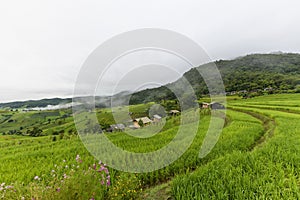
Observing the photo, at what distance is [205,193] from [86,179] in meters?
2.22

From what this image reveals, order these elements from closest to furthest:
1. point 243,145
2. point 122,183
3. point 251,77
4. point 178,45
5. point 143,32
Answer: point 122,183 < point 143,32 < point 178,45 < point 243,145 < point 251,77

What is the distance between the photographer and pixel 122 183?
384cm

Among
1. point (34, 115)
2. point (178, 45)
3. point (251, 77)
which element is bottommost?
point (34, 115)

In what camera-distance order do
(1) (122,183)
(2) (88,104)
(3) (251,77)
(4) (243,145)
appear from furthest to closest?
(3) (251,77), (4) (243,145), (2) (88,104), (1) (122,183)

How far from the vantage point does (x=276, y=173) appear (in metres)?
4.00

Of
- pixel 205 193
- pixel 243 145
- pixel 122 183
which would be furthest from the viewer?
pixel 243 145

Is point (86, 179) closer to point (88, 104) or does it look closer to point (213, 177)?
point (213, 177)

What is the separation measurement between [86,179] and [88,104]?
3197 mm

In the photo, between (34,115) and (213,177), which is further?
(34,115)

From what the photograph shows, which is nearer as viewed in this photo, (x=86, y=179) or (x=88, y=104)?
(x=86, y=179)

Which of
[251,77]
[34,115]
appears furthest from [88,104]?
[251,77]

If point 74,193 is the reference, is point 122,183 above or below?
below

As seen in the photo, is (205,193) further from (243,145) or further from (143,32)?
(243,145)

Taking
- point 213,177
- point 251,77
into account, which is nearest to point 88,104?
point 213,177
